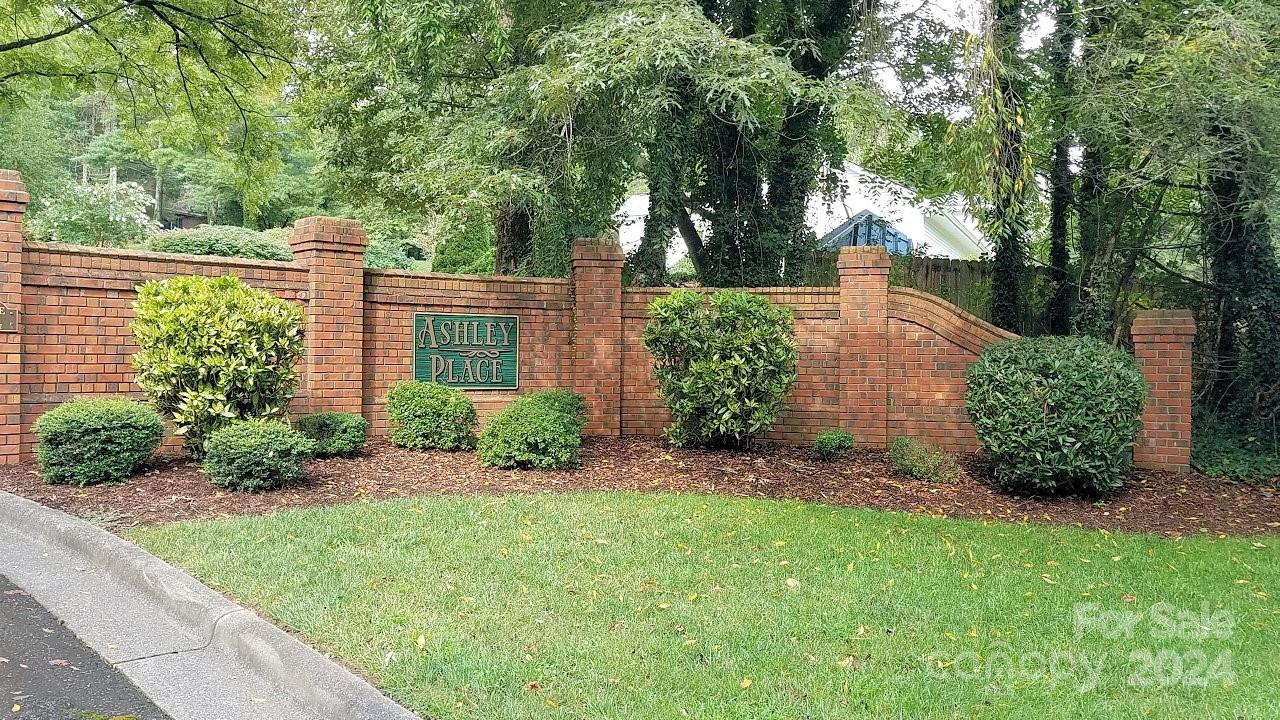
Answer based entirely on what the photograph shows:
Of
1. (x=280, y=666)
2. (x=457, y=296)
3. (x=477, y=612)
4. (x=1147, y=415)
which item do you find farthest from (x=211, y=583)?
(x=1147, y=415)

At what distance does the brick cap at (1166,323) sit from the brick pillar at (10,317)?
11698 mm

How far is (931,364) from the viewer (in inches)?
403

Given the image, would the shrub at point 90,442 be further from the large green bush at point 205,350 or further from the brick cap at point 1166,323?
the brick cap at point 1166,323

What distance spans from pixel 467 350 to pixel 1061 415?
664 cm

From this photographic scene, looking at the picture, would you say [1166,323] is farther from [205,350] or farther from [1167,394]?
[205,350]

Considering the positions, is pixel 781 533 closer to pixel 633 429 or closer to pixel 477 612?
pixel 477 612

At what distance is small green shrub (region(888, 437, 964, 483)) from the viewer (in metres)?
9.04

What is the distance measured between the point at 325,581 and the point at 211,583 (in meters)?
0.67

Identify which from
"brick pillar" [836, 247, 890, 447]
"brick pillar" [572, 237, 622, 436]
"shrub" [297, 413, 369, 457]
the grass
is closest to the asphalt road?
the grass

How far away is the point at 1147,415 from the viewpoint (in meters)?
9.79

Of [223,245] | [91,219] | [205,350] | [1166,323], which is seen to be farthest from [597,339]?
[91,219]

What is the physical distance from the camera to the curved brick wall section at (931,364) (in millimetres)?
10156

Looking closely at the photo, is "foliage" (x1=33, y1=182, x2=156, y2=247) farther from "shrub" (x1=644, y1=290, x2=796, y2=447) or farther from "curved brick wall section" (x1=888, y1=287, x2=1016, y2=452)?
"curved brick wall section" (x1=888, y1=287, x2=1016, y2=452)

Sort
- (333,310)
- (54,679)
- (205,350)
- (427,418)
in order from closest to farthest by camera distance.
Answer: (54,679), (205,350), (427,418), (333,310)
